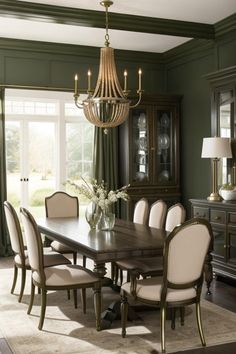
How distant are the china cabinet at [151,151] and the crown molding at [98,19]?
4.50 feet

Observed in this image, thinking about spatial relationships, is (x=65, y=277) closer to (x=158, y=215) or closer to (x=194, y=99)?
(x=158, y=215)

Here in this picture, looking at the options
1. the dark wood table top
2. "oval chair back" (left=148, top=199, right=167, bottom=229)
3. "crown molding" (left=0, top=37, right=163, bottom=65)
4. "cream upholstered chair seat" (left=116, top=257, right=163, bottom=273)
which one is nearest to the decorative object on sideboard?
"oval chair back" (left=148, top=199, right=167, bottom=229)

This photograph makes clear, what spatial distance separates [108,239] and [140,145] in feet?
11.1

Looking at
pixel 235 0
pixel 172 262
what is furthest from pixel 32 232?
pixel 235 0

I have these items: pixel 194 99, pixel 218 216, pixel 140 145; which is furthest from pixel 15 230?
pixel 194 99

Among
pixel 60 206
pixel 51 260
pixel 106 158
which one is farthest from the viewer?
pixel 106 158

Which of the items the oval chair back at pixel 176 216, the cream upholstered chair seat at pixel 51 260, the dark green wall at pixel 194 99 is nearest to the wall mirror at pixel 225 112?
the dark green wall at pixel 194 99

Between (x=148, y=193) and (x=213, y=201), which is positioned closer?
(x=213, y=201)

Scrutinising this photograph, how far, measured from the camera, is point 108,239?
156 inches

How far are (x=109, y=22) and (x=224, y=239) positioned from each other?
267cm

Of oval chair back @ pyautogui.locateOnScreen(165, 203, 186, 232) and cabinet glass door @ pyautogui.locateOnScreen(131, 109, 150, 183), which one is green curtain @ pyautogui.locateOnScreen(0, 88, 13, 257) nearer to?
cabinet glass door @ pyautogui.locateOnScreen(131, 109, 150, 183)

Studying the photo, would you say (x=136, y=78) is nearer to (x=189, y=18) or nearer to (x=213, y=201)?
(x=189, y=18)

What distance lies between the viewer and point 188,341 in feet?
11.6

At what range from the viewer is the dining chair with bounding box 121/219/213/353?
127 inches
